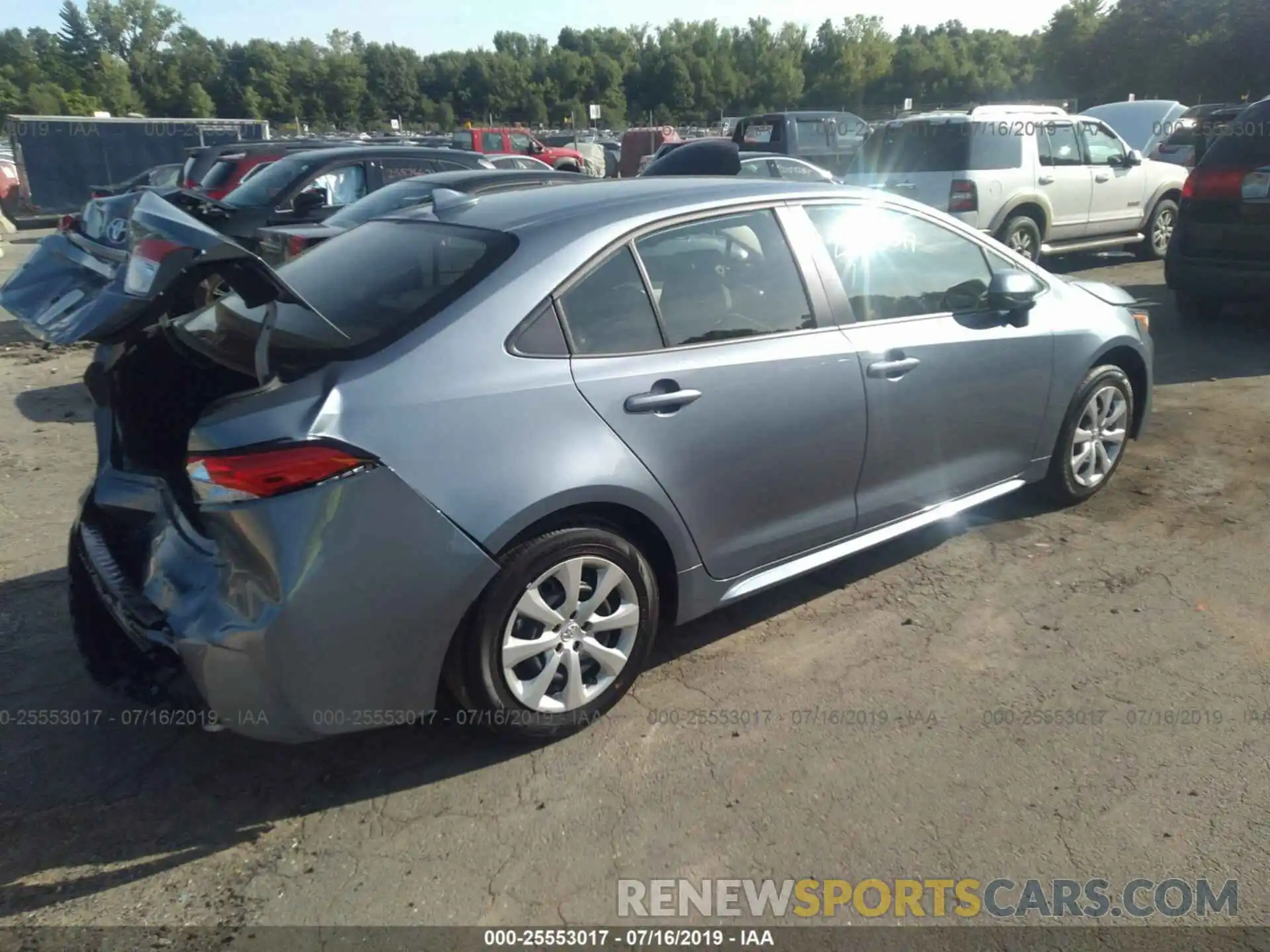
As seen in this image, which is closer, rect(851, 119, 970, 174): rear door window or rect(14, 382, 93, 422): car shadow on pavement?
rect(14, 382, 93, 422): car shadow on pavement

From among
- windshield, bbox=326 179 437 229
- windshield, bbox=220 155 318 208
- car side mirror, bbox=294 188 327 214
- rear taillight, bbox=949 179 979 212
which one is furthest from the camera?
rear taillight, bbox=949 179 979 212

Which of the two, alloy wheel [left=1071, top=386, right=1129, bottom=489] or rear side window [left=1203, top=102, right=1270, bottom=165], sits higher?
rear side window [left=1203, top=102, right=1270, bottom=165]

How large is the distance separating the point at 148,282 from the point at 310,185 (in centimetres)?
693

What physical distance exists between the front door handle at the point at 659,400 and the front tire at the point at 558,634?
394 millimetres

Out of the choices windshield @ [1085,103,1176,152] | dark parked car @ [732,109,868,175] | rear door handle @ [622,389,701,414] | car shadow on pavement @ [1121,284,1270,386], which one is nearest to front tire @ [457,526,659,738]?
rear door handle @ [622,389,701,414]

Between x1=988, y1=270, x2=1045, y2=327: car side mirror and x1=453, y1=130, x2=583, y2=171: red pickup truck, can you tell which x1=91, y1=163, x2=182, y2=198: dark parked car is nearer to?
x1=453, y1=130, x2=583, y2=171: red pickup truck

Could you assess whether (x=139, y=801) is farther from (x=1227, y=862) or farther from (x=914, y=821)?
(x=1227, y=862)

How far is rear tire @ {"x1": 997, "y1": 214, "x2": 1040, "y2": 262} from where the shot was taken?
34.6 ft

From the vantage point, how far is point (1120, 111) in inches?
914

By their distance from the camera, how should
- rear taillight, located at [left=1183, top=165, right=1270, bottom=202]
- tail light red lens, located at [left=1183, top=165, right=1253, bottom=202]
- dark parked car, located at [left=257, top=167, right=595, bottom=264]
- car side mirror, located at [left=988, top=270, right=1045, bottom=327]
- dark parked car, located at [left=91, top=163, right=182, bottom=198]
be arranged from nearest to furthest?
car side mirror, located at [left=988, top=270, right=1045, bottom=327] < dark parked car, located at [left=257, top=167, right=595, bottom=264] < rear taillight, located at [left=1183, top=165, right=1270, bottom=202] < tail light red lens, located at [left=1183, top=165, right=1253, bottom=202] < dark parked car, located at [left=91, top=163, right=182, bottom=198]

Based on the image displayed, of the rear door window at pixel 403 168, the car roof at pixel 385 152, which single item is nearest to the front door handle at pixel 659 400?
the rear door window at pixel 403 168

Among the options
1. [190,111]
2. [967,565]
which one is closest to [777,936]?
[967,565]

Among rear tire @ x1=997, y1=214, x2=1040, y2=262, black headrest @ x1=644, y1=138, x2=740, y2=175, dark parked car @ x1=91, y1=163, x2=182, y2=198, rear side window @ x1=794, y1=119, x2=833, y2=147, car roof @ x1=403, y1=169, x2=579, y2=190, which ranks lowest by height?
rear tire @ x1=997, y1=214, x2=1040, y2=262

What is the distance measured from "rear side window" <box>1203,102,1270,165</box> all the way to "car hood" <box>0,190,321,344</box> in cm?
771
